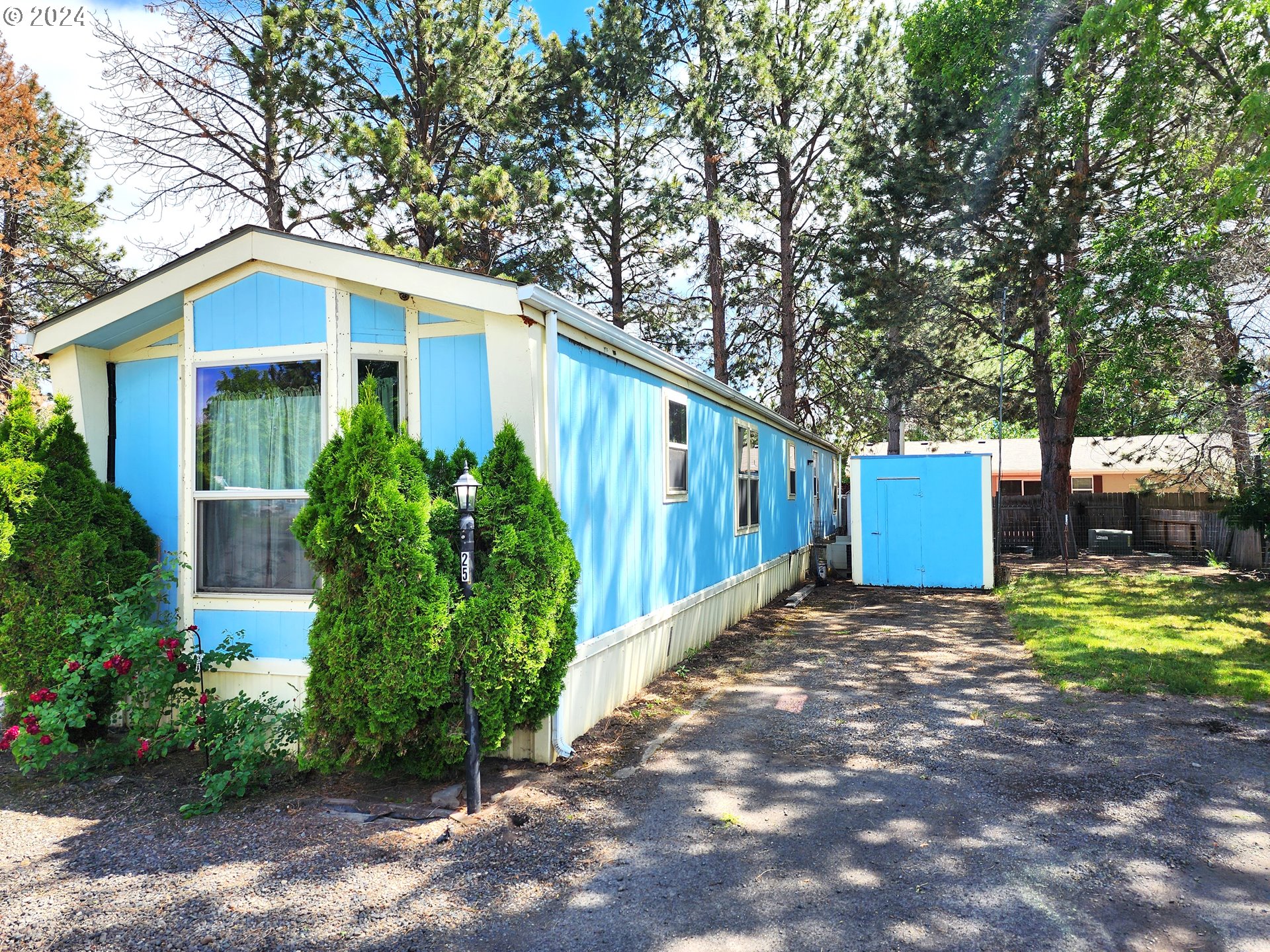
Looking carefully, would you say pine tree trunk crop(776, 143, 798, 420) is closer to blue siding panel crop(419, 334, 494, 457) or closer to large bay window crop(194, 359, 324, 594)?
blue siding panel crop(419, 334, 494, 457)

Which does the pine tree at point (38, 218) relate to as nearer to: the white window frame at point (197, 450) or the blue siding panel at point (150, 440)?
the blue siding panel at point (150, 440)

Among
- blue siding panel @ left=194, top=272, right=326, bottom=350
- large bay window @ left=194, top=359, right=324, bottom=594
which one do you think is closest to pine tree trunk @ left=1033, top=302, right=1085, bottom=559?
blue siding panel @ left=194, top=272, right=326, bottom=350

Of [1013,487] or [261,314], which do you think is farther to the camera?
[1013,487]

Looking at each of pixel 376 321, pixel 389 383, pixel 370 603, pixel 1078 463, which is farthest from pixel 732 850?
pixel 1078 463

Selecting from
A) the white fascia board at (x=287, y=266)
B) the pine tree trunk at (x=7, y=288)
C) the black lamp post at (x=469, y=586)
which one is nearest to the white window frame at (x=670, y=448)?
the white fascia board at (x=287, y=266)

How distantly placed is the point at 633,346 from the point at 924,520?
811 centimetres

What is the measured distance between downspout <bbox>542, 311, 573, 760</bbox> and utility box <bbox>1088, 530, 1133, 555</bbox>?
61.5ft

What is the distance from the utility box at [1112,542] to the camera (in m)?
18.8

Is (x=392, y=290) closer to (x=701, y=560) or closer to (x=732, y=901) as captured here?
(x=732, y=901)

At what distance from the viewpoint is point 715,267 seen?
1822 centimetres

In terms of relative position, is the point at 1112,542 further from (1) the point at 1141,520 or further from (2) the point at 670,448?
(2) the point at 670,448

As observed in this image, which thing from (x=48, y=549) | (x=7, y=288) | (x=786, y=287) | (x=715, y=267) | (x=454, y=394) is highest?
(x=715, y=267)

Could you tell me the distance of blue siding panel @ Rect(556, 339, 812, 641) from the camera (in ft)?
15.8

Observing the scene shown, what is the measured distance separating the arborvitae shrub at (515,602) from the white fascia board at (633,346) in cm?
75
